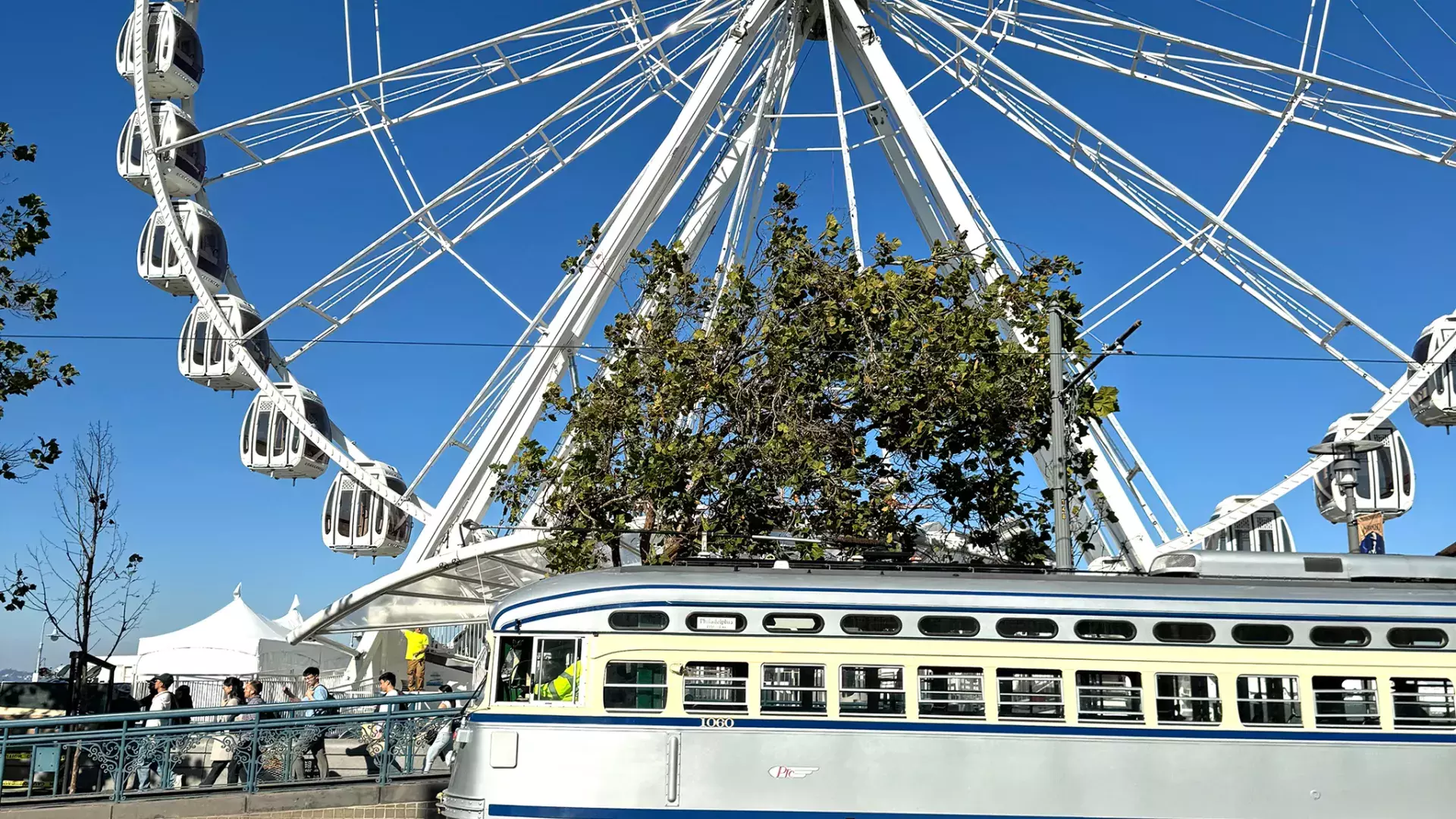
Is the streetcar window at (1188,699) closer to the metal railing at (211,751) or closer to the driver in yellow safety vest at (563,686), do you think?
the driver in yellow safety vest at (563,686)

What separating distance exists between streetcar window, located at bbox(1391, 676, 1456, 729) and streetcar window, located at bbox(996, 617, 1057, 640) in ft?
11.2

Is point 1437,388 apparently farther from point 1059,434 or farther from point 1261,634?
point 1261,634

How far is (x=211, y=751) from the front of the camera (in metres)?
16.6

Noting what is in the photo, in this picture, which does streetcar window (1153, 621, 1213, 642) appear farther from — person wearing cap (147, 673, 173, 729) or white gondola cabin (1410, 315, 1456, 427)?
white gondola cabin (1410, 315, 1456, 427)

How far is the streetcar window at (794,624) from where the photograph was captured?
13.1 metres

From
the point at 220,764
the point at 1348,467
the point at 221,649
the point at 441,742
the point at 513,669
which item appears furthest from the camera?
the point at 221,649

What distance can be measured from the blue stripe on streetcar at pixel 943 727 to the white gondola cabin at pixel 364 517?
16.1 meters

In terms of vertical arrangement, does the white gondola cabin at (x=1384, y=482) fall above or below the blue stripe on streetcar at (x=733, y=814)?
above

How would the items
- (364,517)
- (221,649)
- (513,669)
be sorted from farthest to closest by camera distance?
1. (221,649)
2. (364,517)
3. (513,669)

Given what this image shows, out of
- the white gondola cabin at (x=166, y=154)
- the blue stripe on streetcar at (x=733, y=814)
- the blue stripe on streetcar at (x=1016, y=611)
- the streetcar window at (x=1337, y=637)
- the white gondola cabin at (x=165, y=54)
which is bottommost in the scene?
the blue stripe on streetcar at (x=733, y=814)

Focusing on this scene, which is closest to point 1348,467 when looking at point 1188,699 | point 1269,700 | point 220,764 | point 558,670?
point 1269,700

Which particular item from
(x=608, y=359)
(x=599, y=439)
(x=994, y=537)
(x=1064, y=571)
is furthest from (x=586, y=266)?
(x=1064, y=571)

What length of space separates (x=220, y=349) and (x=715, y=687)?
1800cm

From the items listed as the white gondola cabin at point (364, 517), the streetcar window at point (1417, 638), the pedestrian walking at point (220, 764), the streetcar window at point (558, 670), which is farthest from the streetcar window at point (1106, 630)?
the white gondola cabin at point (364, 517)
